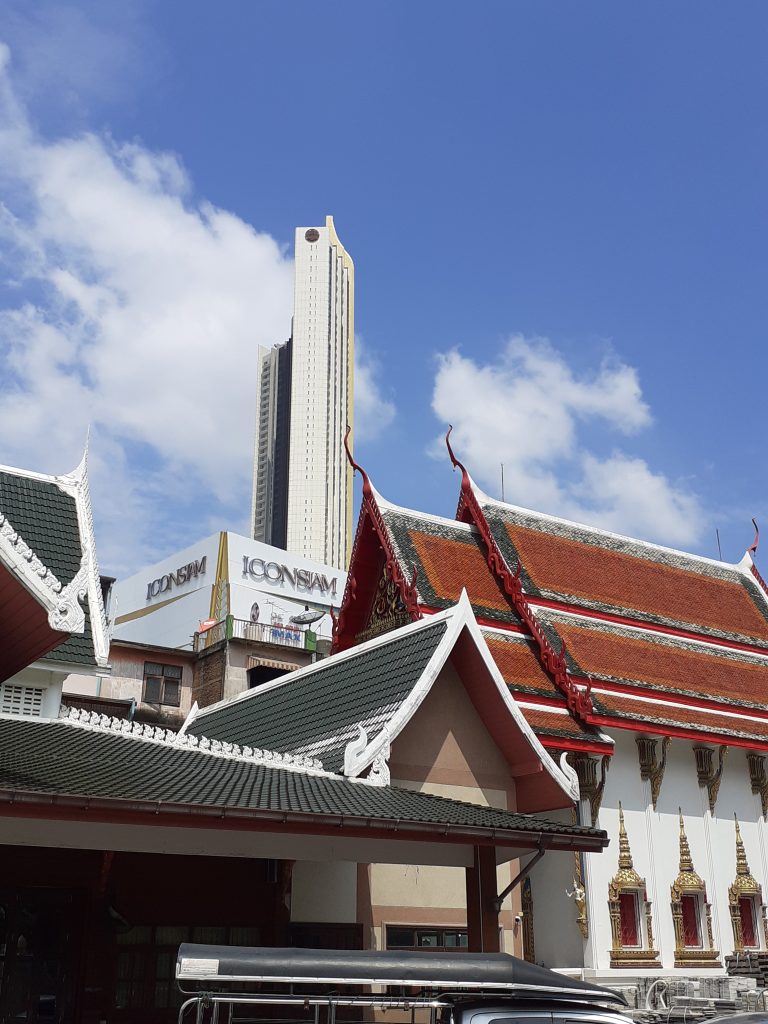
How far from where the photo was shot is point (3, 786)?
29.1 ft

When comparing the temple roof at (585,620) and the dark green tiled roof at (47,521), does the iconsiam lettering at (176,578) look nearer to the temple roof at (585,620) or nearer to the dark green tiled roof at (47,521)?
the temple roof at (585,620)

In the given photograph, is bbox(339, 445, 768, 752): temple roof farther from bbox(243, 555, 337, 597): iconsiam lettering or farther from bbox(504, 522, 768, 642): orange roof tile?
bbox(243, 555, 337, 597): iconsiam lettering

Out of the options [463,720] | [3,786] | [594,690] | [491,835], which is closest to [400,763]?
[463,720]

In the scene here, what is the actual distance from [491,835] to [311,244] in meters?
120

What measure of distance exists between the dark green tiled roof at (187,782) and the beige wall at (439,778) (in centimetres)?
160

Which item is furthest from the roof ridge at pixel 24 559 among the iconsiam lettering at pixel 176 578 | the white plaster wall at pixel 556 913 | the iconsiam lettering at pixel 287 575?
the iconsiam lettering at pixel 176 578

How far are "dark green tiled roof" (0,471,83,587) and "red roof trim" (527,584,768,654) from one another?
11076 mm

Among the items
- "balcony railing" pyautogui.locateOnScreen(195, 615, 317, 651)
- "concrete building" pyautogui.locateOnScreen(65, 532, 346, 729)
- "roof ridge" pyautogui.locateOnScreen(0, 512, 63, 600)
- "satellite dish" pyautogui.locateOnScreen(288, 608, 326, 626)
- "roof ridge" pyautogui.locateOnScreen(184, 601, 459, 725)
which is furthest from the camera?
"satellite dish" pyautogui.locateOnScreen(288, 608, 326, 626)

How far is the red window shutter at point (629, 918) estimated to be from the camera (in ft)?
70.1

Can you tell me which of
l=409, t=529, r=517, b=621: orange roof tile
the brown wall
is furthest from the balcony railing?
the brown wall

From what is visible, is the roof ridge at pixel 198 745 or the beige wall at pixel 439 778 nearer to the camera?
the roof ridge at pixel 198 745

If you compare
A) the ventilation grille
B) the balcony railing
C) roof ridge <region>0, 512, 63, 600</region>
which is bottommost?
the ventilation grille

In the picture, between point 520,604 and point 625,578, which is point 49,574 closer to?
point 520,604

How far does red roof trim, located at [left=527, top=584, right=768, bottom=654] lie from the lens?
82.1 feet
